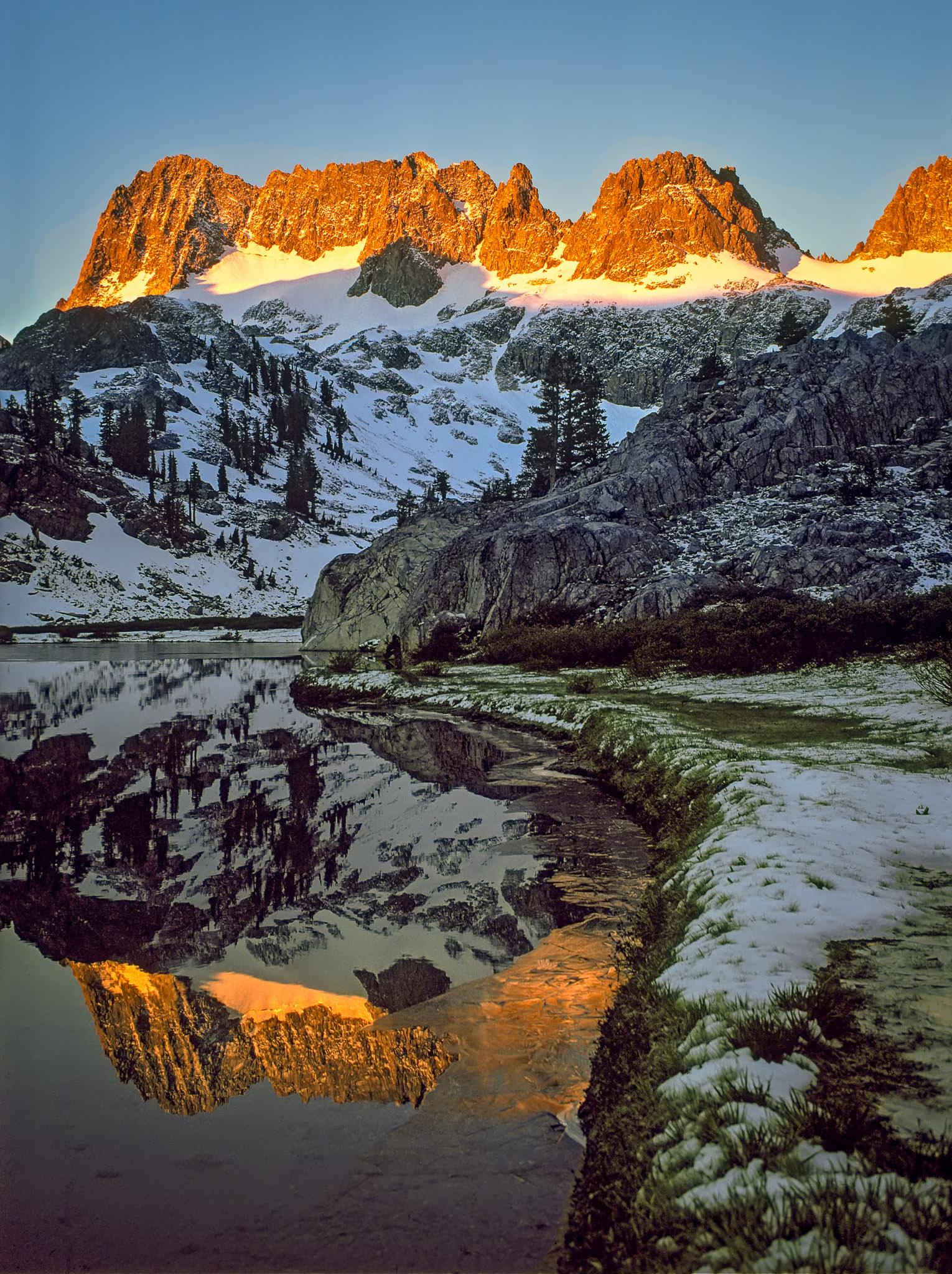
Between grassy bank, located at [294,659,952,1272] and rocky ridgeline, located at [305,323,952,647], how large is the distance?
2832 centimetres

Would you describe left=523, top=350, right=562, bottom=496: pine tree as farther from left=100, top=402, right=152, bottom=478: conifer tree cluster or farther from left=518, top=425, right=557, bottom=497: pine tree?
left=100, top=402, right=152, bottom=478: conifer tree cluster

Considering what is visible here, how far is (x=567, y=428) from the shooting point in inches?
2933

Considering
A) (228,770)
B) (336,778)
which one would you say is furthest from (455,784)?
(228,770)

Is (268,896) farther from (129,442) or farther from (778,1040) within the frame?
(129,442)

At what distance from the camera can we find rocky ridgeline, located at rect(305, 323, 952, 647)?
133 ft

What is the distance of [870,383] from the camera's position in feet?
176

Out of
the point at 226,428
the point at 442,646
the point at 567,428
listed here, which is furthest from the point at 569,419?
the point at 226,428

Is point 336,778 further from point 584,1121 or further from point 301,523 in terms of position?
point 301,523

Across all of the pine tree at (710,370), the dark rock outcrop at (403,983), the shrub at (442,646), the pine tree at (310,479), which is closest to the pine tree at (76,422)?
the pine tree at (310,479)

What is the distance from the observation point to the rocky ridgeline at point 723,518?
4044 centimetres

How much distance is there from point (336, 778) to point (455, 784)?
3.07 meters

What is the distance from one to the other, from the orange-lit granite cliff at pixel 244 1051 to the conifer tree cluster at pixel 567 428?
65481 mm

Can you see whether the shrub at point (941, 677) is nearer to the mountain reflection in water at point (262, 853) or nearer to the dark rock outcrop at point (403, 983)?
the mountain reflection in water at point (262, 853)

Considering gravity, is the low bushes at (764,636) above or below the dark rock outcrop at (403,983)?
above
